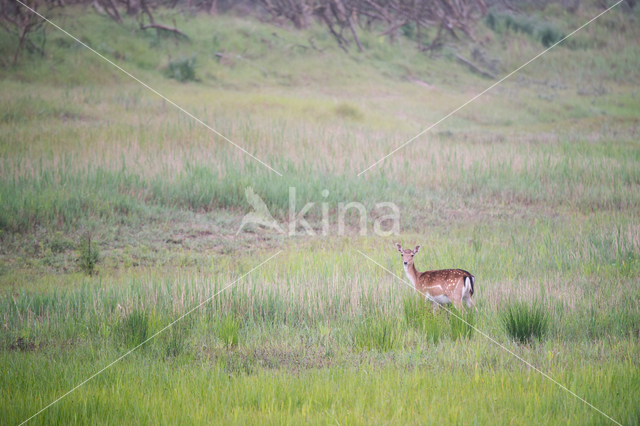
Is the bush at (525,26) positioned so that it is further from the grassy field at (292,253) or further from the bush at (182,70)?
the bush at (182,70)

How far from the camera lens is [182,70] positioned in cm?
2495

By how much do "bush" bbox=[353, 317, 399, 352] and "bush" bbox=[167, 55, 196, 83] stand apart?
68.5ft

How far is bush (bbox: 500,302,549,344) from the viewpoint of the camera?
19.8 feet

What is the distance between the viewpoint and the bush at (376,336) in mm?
5938

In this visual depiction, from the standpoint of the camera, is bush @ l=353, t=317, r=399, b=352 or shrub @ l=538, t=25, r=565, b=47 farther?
shrub @ l=538, t=25, r=565, b=47

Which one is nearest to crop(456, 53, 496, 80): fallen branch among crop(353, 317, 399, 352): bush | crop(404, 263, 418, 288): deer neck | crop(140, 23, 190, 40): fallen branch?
crop(140, 23, 190, 40): fallen branch

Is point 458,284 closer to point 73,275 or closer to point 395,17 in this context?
point 73,275

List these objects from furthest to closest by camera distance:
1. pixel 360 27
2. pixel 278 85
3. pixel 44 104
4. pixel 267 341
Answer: pixel 360 27 < pixel 278 85 < pixel 44 104 < pixel 267 341

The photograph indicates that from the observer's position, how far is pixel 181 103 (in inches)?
826

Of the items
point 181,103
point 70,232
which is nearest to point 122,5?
point 181,103

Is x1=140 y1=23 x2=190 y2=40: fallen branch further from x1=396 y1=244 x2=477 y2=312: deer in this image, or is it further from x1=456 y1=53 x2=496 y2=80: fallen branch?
x1=396 y1=244 x2=477 y2=312: deer

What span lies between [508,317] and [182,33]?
26049 mm

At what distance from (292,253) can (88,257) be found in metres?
3.41

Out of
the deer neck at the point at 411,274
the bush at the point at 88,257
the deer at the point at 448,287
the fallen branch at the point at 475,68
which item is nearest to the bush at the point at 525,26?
the fallen branch at the point at 475,68
